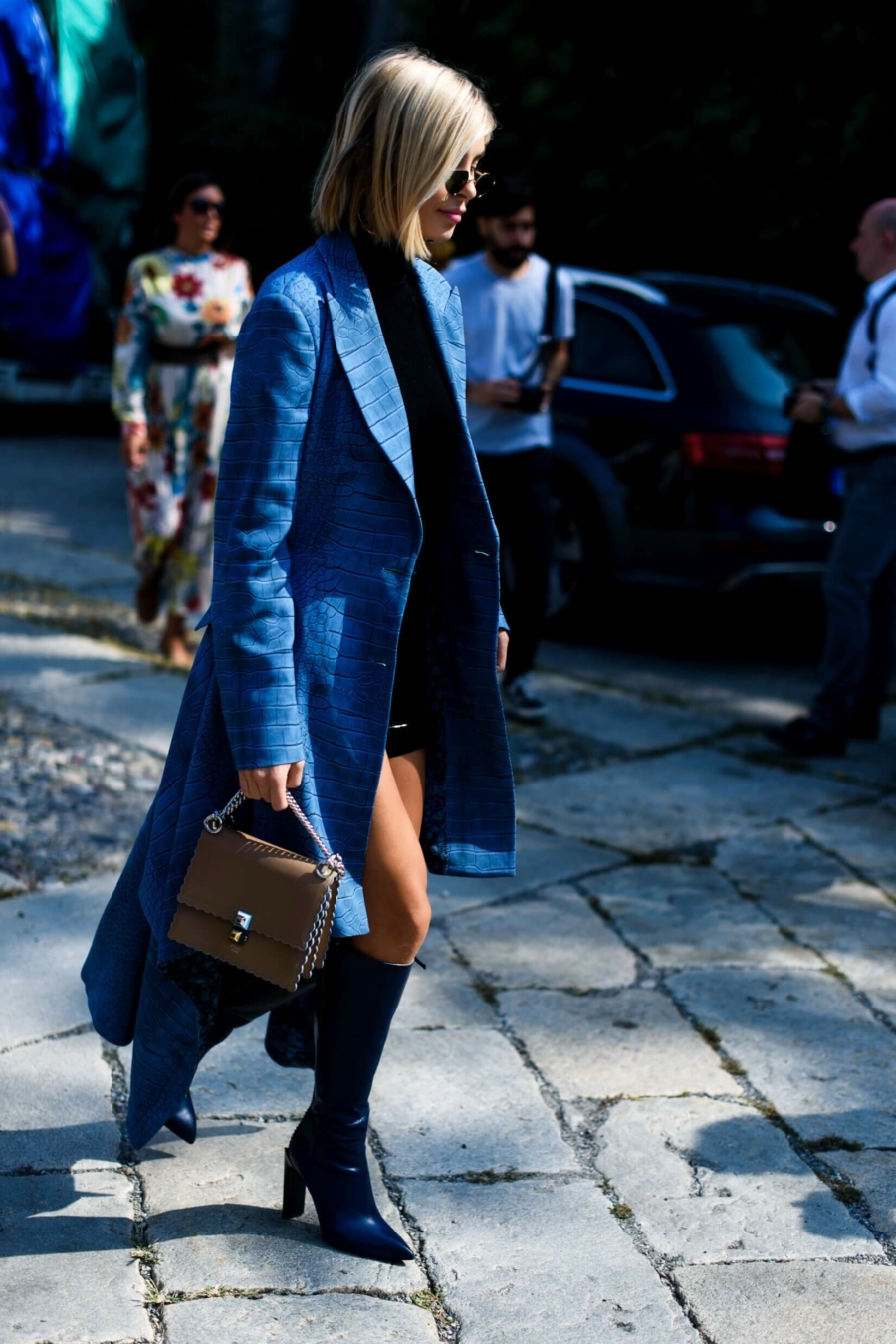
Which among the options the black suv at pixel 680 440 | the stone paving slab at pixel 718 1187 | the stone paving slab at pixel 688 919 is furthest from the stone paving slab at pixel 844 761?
the stone paving slab at pixel 718 1187

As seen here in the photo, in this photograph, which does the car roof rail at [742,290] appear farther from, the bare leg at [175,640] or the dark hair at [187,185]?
the bare leg at [175,640]

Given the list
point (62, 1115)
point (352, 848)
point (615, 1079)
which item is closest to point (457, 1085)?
point (615, 1079)

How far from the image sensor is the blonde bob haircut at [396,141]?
2252 mm

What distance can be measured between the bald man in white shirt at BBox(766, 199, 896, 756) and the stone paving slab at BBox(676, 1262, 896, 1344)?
3287 mm

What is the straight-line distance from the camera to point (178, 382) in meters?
5.99

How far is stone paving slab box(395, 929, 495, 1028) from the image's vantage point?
3.45m

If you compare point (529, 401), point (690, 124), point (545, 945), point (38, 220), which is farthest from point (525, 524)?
point (38, 220)

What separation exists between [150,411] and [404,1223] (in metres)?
4.05

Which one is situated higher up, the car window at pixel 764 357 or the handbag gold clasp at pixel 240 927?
the car window at pixel 764 357

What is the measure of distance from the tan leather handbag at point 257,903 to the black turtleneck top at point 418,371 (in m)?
0.56

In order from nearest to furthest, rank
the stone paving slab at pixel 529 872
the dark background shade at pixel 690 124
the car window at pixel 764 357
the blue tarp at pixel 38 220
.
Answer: the stone paving slab at pixel 529 872
the car window at pixel 764 357
the dark background shade at pixel 690 124
the blue tarp at pixel 38 220

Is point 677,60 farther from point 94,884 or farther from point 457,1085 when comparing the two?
point 457,1085

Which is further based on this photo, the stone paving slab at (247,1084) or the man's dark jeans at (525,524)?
the man's dark jeans at (525,524)

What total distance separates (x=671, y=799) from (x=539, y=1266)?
2689 millimetres
